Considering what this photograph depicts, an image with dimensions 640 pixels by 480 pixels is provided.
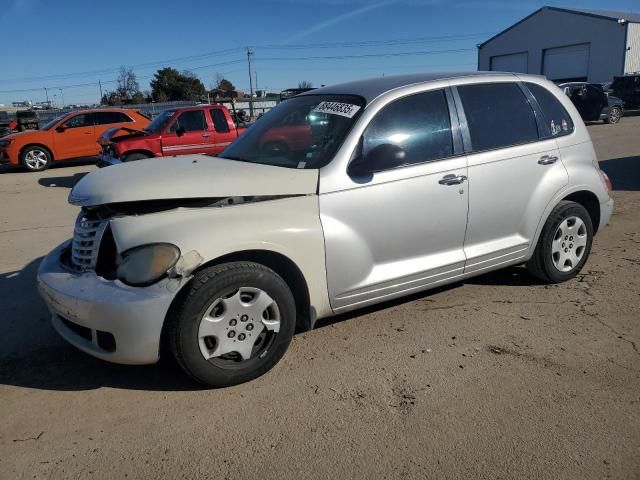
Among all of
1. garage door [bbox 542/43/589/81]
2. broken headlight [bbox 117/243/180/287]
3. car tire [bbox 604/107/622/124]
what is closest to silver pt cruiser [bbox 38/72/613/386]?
broken headlight [bbox 117/243/180/287]

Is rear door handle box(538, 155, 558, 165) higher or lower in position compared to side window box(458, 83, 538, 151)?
lower

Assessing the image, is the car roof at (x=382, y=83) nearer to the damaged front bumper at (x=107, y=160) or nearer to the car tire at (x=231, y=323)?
the car tire at (x=231, y=323)

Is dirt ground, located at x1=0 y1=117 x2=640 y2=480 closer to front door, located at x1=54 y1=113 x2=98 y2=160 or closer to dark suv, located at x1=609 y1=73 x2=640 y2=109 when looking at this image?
front door, located at x1=54 y1=113 x2=98 y2=160

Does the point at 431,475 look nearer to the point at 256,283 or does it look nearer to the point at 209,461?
the point at 209,461

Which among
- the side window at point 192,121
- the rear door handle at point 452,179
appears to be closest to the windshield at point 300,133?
the rear door handle at point 452,179

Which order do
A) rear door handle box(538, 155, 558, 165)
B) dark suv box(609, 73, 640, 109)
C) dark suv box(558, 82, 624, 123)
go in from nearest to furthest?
1. rear door handle box(538, 155, 558, 165)
2. dark suv box(558, 82, 624, 123)
3. dark suv box(609, 73, 640, 109)

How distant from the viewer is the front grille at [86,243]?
10.1ft

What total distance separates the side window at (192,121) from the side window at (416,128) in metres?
8.60

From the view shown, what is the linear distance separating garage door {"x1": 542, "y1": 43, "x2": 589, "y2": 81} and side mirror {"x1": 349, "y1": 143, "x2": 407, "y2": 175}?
47.0 m

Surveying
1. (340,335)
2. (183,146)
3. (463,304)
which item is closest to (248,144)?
(340,335)

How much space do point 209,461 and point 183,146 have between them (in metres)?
9.62

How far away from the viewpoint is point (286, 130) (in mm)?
4098

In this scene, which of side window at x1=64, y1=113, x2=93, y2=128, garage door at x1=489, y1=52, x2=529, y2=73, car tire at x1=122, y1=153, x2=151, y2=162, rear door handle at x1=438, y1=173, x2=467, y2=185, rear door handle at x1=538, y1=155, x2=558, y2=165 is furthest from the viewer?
garage door at x1=489, y1=52, x2=529, y2=73

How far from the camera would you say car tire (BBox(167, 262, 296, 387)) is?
287 cm
